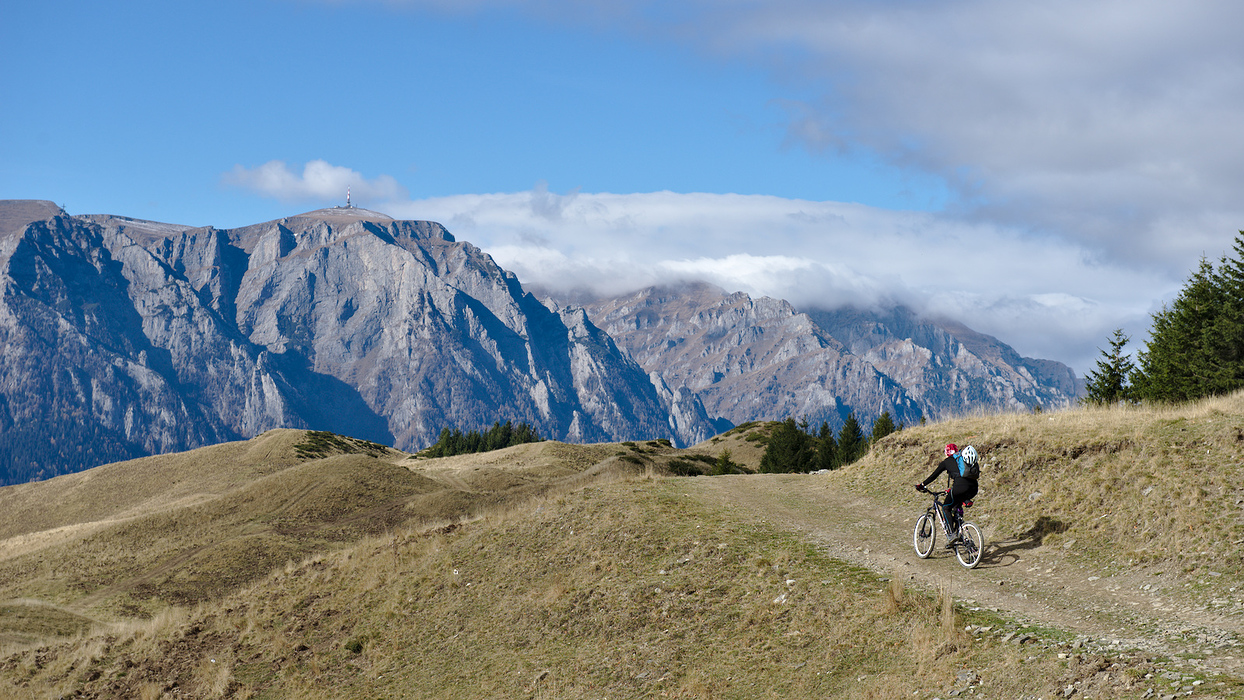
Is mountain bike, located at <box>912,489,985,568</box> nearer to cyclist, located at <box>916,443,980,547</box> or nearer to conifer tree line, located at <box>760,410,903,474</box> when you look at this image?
cyclist, located at <box>916,443,980,547</box>

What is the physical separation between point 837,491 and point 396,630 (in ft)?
56.6

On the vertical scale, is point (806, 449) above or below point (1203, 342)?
below

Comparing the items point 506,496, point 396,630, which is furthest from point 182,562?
point 396,630

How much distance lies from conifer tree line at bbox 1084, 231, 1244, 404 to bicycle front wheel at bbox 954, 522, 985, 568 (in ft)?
84.8

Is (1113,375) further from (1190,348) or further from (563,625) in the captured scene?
(563,625)

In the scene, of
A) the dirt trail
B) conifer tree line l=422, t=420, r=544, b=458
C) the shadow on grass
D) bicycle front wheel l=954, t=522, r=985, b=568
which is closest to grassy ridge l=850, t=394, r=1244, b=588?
the shadow on grass

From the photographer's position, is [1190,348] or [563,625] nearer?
[563,625]

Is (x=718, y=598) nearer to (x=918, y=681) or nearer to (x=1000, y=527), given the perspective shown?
(x=918, y=681)

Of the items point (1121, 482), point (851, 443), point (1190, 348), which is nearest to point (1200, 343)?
point (1190, 348)

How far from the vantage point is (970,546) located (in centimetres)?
1922

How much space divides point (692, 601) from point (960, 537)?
6637 mm

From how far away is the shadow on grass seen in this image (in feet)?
64.3

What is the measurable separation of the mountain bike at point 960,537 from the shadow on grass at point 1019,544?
0.50 m

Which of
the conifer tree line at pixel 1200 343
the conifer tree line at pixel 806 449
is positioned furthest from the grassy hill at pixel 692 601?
the conifer tree line at pixel 806 449
